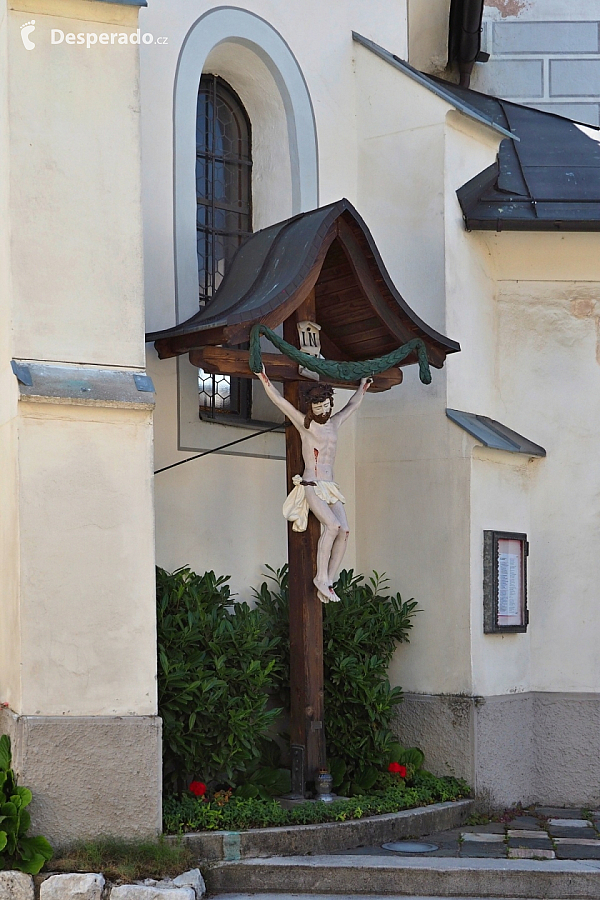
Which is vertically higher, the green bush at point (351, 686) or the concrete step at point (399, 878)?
the green bush at point (351, 686)

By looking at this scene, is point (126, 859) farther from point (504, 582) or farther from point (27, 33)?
point (27, 33)

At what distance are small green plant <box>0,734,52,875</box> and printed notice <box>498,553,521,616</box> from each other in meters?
4.18

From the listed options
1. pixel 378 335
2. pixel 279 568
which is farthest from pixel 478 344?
pixel 279 568

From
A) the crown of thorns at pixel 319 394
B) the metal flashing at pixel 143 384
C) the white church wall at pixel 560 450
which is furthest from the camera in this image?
the white church wall at pixel 560 450

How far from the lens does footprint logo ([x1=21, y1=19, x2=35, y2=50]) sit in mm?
6930

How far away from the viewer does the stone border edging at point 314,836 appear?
275 inches

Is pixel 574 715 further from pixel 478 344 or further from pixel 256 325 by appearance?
pixel 256 325

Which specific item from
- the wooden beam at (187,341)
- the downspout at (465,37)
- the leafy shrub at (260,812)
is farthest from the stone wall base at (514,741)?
the downspout at (465,37)

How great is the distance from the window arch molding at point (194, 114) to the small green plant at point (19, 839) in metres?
3.60

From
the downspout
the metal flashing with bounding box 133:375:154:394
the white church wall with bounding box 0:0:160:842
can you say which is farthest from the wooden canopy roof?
the downspout

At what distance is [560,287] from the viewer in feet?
33.2

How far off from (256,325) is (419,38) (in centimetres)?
568

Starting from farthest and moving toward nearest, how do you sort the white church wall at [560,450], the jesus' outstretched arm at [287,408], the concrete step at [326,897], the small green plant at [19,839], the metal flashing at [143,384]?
the white church wall at [560,450], the jesus' outstretched arm at [287,408], the metal flashing at [143,384], the concrete step at [326,897], the small green plant at [19,839]

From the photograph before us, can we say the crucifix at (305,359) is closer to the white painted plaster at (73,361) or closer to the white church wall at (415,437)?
the white painted plaster at (73,361)
